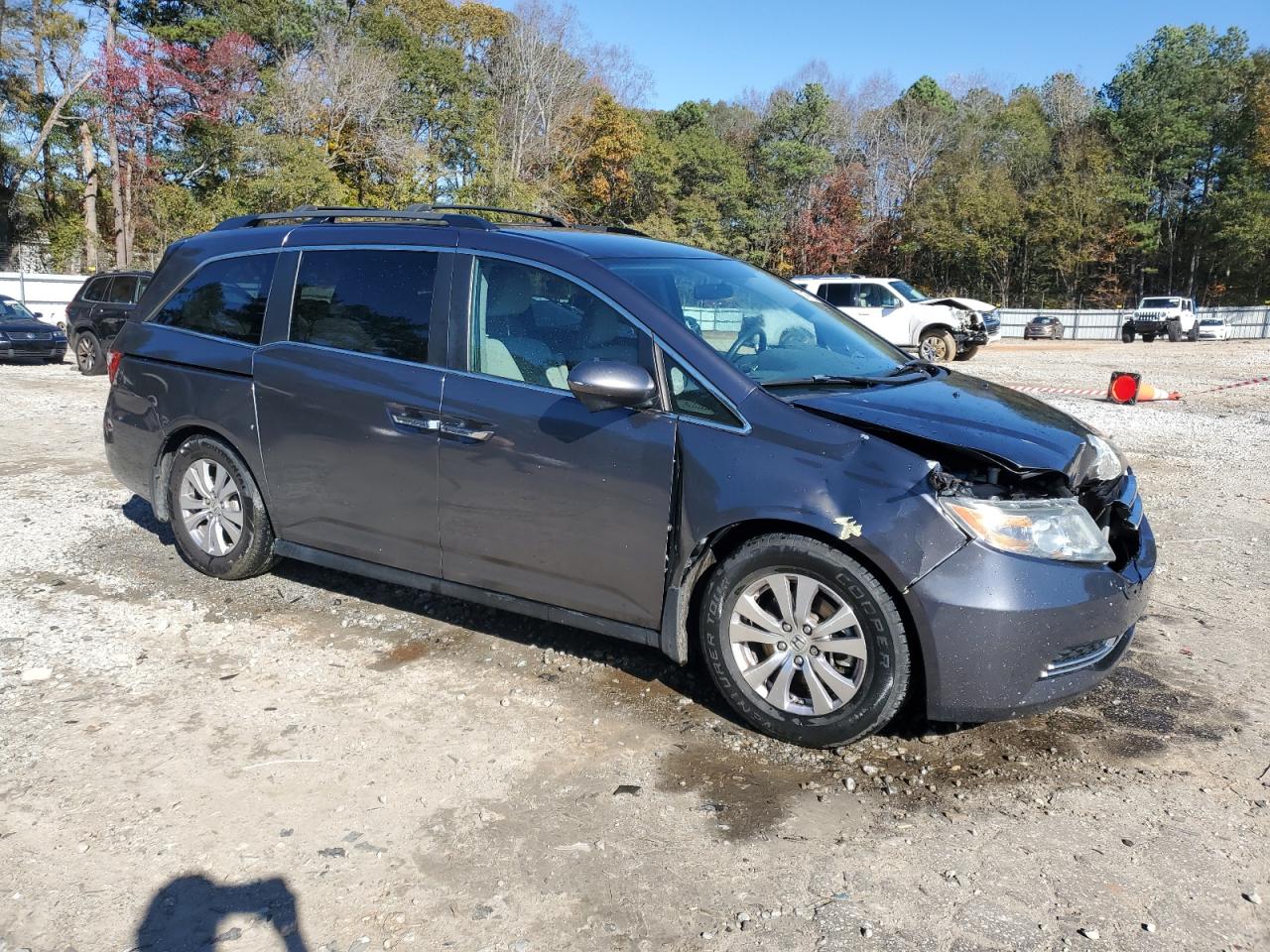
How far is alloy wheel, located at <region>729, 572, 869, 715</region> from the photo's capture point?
11.0 feet

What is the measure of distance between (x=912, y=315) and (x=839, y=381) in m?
19.2

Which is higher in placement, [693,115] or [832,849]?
[693,115]

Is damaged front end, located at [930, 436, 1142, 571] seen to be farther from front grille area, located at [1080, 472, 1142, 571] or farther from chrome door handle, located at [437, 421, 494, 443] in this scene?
chrome door handle, located at [437, 421, 494, 443]

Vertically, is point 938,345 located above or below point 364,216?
below

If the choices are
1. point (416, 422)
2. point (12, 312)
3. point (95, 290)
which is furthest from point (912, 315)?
point (416, 422)

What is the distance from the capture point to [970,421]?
3.62 meters

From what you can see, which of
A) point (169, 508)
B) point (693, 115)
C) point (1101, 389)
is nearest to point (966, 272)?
point (693, 115)

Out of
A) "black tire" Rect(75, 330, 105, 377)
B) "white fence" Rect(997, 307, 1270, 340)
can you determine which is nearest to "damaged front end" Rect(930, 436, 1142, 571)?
"black tire" Rect(75, 330, 105, 377)

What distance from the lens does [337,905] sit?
2.63m

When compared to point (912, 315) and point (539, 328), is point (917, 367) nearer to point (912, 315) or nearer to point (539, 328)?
point (539, 328)

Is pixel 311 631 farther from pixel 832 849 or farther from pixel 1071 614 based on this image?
pixel 1071 614

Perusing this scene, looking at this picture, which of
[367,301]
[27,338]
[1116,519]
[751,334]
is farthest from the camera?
[27,338]

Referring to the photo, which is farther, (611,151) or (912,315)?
(611,151)

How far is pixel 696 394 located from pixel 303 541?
2.23 m
